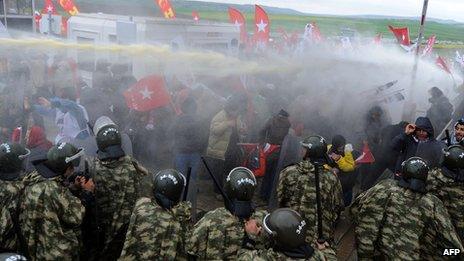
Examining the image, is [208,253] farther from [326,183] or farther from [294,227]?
[326,183]

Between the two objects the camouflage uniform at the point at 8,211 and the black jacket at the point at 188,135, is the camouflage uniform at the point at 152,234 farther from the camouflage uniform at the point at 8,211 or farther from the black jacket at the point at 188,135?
the black jacket at the point at 188,135

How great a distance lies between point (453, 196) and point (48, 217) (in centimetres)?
467

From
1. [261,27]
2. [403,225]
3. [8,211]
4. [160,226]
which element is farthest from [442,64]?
[8,211]

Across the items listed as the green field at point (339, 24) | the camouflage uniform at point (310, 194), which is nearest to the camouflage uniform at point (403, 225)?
the camouflage uniform at point (310, 194)

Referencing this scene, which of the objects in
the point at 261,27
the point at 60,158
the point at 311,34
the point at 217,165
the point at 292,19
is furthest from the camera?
the point at 292,19

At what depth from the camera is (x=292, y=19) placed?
50000 mm

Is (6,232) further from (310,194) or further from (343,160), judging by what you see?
(343,160)

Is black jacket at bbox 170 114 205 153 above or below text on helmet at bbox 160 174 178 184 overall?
below

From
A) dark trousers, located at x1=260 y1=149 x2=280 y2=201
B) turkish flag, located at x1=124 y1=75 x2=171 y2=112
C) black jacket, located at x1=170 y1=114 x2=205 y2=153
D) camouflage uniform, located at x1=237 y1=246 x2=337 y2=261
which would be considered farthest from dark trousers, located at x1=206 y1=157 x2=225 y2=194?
camouflage uniform, located at x1=237 y1=246 x2=337 y2=261

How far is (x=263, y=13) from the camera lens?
42.3ft

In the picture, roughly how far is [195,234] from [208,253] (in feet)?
0.69

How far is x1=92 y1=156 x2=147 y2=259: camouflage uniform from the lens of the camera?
17.6 ft

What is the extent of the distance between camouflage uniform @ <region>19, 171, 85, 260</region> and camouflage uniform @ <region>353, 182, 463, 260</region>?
3.17 m

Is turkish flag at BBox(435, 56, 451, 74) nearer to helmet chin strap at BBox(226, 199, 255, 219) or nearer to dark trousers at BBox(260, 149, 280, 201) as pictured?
dark trousers at BBox(260, 149, 280, 201)
